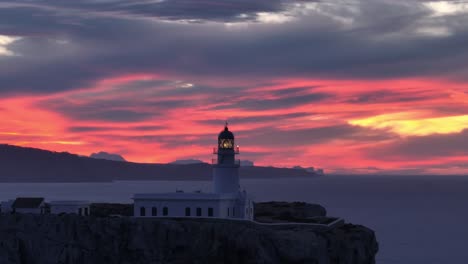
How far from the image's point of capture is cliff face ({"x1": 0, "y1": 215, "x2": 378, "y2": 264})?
6406cm

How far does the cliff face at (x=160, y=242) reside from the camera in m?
64.1

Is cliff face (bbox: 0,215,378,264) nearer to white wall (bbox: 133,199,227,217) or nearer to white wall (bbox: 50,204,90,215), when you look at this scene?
white wall (bbox: 133,199,227,217)

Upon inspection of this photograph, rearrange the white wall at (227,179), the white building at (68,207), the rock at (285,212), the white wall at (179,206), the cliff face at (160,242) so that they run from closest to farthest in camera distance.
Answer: the cliff face at (160,242) < the white wall at (179,206) < the white building at (68,207) < the rock at (285,212) < the white wall at (227,179)

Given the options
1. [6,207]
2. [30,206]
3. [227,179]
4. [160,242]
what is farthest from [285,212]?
[6,207]

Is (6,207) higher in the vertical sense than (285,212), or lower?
higher

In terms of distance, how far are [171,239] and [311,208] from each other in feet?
80.7

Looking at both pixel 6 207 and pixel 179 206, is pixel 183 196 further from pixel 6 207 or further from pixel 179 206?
pixel 6 207

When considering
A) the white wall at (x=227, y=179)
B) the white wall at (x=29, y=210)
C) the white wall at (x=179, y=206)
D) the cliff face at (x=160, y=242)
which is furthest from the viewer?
the white wall at (x=227, y=179)

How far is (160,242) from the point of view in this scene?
65375mm

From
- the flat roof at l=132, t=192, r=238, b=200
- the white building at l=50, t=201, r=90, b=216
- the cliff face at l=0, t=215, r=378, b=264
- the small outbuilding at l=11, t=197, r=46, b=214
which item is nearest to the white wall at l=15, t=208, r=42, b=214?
the small outbuilding at l=11, t=197, r=46, b=214

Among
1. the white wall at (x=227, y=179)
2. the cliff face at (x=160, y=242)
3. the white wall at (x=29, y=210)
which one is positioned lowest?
the cliff face at (x=160, y=242)

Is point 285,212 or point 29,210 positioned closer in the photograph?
point 29,210

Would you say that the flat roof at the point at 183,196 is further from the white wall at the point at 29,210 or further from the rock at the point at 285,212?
the white wall at the point at 29,210

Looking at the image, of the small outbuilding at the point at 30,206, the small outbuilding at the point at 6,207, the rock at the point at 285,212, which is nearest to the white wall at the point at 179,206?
the rock at the point at 285,212
